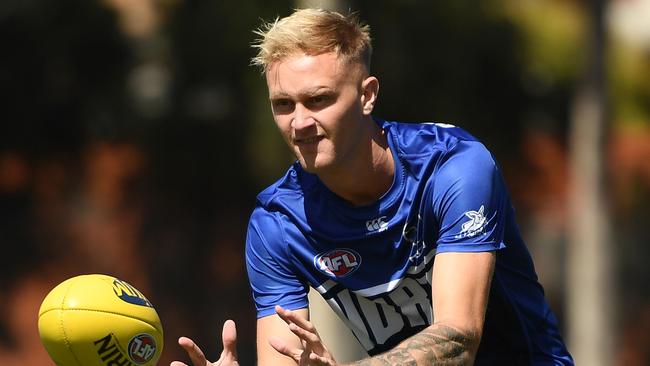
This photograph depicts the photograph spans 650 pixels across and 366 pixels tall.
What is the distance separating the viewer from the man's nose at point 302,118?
17.5ft

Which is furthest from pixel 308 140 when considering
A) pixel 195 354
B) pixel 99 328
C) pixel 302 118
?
pixel 99 328

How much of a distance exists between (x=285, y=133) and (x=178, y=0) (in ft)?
47.9

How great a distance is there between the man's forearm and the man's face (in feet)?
2.81

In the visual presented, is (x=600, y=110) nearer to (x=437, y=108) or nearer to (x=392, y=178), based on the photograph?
(x=437, y=108)

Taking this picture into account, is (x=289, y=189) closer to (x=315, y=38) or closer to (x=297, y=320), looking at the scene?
(x=315, y=38)

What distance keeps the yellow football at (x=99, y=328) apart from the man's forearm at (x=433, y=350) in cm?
122

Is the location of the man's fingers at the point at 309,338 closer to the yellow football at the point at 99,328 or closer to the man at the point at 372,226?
the man at the point at 372,226

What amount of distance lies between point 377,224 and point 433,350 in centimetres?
82

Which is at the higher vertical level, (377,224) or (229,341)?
(377,224)

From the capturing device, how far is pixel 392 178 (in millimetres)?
5609

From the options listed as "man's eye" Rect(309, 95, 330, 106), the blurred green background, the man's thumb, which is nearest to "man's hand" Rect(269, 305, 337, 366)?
the man's thumb

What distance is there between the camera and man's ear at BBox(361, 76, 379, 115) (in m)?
5.55

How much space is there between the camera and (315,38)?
541 centimetres

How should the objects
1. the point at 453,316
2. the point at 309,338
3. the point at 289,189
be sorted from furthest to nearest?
the point at 289,189 < the point at 453,316 < the point at 309,338
